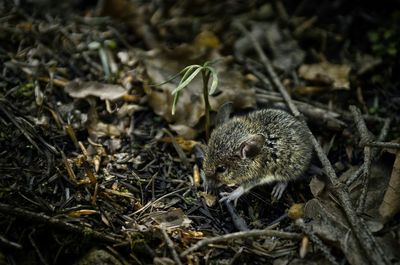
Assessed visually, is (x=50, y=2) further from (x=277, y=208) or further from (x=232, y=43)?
(x=277, y=208)

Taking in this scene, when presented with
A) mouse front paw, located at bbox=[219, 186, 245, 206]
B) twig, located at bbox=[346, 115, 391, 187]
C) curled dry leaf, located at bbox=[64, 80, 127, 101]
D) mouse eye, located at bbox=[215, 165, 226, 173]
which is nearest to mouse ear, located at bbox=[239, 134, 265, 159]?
mouse eye, located at bbox=[215, 165, 226, 173]

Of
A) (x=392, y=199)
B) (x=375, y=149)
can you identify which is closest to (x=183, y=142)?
(x=375, y=149)

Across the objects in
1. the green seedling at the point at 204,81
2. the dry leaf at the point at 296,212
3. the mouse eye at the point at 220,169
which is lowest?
the dry leaf at the point at 296,212

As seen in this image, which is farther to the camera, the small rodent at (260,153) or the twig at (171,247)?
the small rodent at (260,153)

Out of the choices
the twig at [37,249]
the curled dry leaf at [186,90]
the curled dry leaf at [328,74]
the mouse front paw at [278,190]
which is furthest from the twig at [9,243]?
the curled dry leaf at [328,74]

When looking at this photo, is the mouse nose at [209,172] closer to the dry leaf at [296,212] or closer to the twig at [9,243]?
the dry leaf at [296,212]

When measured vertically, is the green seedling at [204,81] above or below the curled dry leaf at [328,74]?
above

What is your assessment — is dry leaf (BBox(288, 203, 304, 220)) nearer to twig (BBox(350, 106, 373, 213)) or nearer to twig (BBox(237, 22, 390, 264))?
twig (BBox(237, 22, 390, 264))
